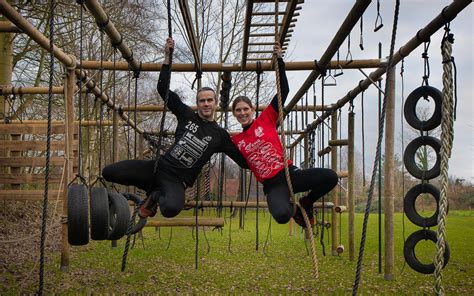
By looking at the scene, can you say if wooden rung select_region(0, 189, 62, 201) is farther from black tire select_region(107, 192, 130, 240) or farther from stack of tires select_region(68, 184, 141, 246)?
stack of tires select_region(68, 184, 141, 246)

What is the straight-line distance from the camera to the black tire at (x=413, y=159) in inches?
124

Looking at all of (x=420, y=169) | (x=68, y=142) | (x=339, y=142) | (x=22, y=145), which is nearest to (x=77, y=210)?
(x=68, y=142)

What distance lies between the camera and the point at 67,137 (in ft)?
15.5

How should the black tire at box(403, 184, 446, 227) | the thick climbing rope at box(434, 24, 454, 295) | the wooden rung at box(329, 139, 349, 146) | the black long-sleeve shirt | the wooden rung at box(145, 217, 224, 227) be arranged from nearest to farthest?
the thick climbing rope at box(434, 24, 454, 295) → the black tire at box(403, 184, 446, 227) → the black long-sleeve shirt → the wooden rung at box(145, 217, 224, 227) → the wooden rung at box(329, 139, 349, 146)

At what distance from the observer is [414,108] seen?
3363 mm

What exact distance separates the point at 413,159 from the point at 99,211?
2.26 metres

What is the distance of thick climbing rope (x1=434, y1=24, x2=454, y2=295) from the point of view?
172 centimetres

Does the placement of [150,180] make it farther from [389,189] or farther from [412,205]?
[389,189]

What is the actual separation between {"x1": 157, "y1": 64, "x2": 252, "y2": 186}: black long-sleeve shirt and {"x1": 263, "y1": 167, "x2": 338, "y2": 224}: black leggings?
14.5 inches

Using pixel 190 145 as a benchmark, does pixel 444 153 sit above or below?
below

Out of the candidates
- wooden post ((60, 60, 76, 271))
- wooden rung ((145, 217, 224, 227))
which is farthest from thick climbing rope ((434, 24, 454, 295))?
wooden post ((60, 60, 76, 271))

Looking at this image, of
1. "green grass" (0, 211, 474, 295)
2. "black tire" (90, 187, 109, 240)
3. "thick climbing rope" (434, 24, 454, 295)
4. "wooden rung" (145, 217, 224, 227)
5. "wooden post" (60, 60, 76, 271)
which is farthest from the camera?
"wooden rung" (145, 217, 224, 227)

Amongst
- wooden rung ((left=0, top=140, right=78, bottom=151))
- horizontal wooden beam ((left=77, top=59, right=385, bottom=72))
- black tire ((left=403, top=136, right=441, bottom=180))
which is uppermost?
horizontal wooden beam ((left=77, top=59, right=385, bottom=72))

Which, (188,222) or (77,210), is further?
(188,222)
